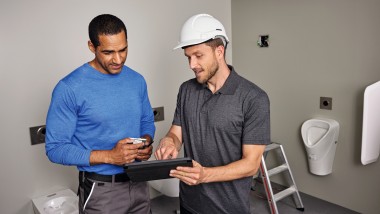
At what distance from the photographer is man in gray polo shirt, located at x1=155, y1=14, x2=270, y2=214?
4.24ft

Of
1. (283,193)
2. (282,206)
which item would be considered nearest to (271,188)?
(283,193)

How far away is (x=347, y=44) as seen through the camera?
8.09 ft

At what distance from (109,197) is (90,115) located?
413 millimetres

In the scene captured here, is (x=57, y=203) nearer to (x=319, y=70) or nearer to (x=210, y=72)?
(x=210, y=72)

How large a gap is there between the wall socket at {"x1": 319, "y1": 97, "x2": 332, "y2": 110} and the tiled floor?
2.92ft

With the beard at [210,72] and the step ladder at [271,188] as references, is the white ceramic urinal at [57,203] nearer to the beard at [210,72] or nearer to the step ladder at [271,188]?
the beard at [210,72]

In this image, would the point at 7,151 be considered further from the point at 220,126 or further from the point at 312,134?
the point at 312,134

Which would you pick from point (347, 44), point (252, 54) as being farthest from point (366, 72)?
point (252, 54)

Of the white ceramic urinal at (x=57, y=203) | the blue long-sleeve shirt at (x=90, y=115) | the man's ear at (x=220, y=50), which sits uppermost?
the man's ear at (x=220, y=50)

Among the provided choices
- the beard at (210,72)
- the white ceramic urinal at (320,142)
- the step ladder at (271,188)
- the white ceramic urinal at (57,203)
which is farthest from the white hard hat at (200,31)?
the white ceramic urinal at (320,142)

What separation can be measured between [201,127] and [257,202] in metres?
1.81

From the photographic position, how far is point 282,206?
2816 mm

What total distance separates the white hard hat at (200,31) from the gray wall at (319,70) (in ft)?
5.14

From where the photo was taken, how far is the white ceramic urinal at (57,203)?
2.09m
